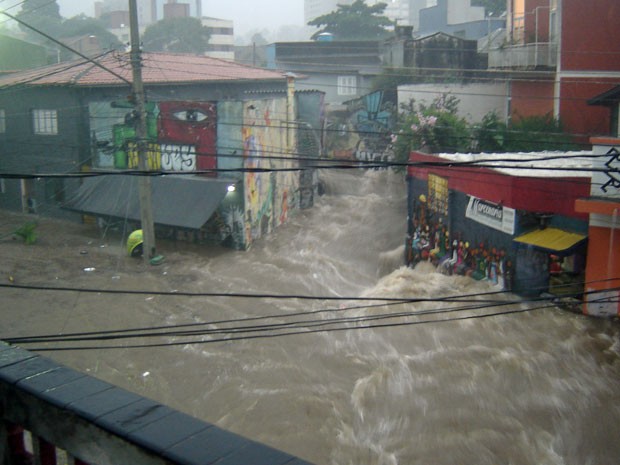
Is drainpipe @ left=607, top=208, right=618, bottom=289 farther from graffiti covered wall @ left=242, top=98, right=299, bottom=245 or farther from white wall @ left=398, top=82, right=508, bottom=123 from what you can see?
white wall @ left=398, top=82, right=508, bottom=123

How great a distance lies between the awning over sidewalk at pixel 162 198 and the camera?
19.0 metres

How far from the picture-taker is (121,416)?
2135mm

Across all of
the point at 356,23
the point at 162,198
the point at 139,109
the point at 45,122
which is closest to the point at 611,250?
the point at 139,109

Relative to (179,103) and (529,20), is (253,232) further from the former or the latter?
(529,20)

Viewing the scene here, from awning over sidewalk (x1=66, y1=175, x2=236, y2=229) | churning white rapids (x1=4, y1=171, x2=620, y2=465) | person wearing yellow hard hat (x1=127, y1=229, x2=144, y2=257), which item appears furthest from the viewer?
awning over sidewalk (x1=66, y1=175, x2=236, y2=229)

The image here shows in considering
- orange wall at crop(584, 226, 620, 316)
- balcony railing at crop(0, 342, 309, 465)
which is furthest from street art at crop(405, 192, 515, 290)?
balcony railing at crop(0, 342, 309, 465)

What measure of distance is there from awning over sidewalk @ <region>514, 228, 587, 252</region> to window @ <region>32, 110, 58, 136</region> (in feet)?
54.6

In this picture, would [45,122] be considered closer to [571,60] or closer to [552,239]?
[571,60]

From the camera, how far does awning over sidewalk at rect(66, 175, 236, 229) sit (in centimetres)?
1898

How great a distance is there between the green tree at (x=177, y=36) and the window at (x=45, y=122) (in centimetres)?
2977

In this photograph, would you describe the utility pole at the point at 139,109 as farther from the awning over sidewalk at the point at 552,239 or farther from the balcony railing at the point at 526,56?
the balcony railing at the point at 526,56

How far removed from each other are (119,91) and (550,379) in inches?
655

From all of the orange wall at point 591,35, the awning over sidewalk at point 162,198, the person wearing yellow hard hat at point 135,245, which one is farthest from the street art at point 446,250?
the orange wall at point 591,35

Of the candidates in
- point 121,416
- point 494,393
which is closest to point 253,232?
point 494,393
